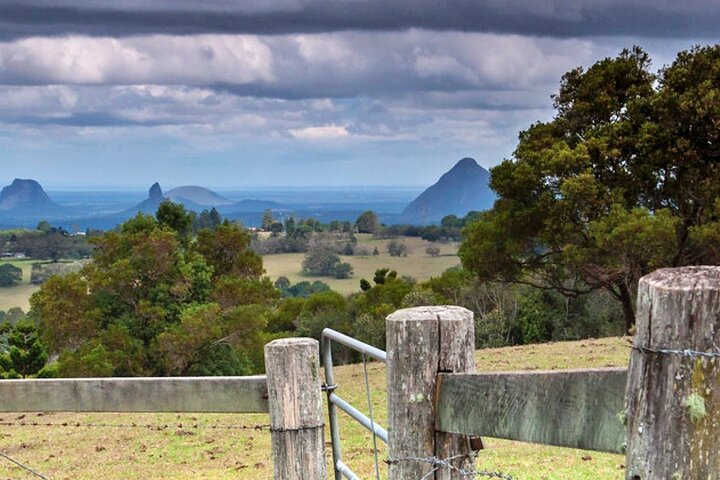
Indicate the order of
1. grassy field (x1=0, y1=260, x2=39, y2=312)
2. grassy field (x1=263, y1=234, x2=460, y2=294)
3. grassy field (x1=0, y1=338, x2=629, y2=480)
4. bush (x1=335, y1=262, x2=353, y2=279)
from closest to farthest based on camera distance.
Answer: grassy field (x1=0, y1=338, x2=629, y2=480) → grassy field (x1=0, y1=260, x2=39, y2=312) → grassy field (x1=263, y1=234, x2=460, y2=294) → bush (x1=335, y1=262, x2=353, y2=279)

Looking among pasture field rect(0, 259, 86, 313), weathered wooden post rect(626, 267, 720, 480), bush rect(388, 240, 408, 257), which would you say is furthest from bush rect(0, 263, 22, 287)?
weathered wooden post rect(626, 267, 720, 480)

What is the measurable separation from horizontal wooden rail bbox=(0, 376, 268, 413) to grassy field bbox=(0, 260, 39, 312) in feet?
350

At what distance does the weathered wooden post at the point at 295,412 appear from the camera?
12.5 ft

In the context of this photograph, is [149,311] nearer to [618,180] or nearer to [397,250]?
[618,180]

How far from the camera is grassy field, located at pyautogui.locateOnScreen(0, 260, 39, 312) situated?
10856 cm

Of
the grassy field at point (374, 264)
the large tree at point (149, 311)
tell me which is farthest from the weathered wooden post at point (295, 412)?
the grassy field at point (374, 264)

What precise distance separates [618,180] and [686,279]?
25.0 metres

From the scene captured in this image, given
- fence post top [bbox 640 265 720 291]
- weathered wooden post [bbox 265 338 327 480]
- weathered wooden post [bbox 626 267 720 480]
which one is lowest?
weathered wooden post [bbox 265 338 327 480]

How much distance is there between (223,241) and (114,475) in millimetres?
28209

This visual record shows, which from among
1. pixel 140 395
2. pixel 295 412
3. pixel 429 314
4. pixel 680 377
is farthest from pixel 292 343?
pixel 680 377

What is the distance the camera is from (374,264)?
124 metres

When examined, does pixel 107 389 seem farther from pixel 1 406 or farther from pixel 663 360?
pixel 663 360

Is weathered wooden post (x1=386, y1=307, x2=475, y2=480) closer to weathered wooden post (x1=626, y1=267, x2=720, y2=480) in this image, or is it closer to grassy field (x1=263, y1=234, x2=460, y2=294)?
weathered wooden post (x1=626, y1=267, x2=720, y2=480)

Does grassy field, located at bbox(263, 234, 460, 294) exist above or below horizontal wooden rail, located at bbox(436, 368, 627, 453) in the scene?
below
